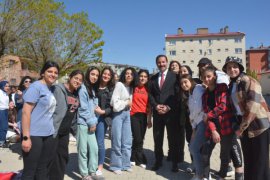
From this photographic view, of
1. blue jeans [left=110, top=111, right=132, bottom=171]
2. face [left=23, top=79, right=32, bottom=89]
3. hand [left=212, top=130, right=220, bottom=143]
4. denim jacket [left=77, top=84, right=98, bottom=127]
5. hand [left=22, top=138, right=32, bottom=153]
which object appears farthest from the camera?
face [left=23, top=79, right=32, bottom=89]

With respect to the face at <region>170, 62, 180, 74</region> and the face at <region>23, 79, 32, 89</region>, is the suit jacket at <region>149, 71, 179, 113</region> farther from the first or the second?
the face at <region>23, 79, 32, 89</region>

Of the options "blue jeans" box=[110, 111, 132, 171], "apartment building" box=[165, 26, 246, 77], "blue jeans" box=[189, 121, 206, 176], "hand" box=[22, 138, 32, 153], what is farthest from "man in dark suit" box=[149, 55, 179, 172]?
"apartment building" box=[165, 26, 246, 77]

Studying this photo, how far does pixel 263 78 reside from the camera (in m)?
47.3

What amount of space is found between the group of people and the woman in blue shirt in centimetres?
1

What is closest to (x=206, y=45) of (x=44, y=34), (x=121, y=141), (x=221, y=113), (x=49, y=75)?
(x=44, y=34)

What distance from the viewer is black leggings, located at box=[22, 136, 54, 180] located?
324 centimetres

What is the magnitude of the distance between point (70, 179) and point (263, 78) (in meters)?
49.0

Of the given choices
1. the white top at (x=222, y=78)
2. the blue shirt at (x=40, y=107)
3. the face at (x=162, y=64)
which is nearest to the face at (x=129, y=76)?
the face at (x=162, y=64)

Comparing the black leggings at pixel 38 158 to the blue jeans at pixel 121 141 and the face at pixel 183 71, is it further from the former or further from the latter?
the face at pixel 183 71

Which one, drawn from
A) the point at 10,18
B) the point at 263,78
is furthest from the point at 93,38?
the point at 263,78

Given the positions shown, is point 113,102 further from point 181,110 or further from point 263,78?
point 263,78

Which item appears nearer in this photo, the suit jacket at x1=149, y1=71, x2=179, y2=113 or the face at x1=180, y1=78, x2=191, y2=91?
the face at x1=180, y1=78, x2=191, y2=91

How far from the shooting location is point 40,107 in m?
3.32

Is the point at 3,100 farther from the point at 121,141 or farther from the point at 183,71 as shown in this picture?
the point at 183,71
